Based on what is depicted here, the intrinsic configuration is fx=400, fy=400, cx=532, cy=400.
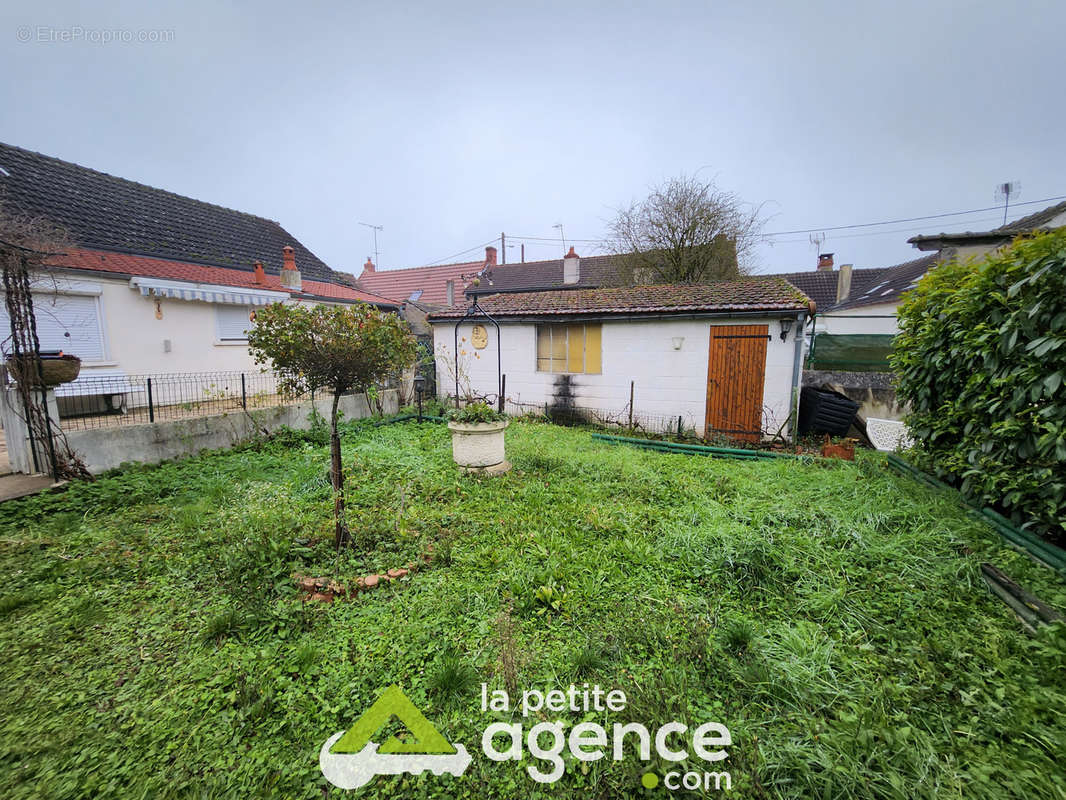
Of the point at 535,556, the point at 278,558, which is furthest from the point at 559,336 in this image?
the point at 278,558

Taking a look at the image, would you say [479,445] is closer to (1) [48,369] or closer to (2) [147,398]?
(1) [48,369]

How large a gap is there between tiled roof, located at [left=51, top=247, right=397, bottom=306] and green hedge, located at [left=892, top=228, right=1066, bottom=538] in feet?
35.8

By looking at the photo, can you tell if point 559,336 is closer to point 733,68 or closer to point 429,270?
point 733,68

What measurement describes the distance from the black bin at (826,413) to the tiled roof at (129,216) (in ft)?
52.8

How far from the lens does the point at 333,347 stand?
406 cm

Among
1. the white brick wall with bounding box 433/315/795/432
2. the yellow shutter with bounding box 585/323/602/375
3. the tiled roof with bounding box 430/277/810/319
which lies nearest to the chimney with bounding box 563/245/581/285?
the tiled roof with bounding box 430/277/810/319

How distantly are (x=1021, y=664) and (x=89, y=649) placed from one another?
5.74 metres

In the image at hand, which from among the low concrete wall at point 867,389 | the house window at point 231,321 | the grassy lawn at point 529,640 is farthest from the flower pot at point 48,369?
the low concrete wall at point 867,389

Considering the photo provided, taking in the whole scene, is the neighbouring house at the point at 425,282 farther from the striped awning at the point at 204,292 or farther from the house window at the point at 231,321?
the house window at the point at 231,321

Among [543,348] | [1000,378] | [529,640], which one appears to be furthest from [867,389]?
[529,640]

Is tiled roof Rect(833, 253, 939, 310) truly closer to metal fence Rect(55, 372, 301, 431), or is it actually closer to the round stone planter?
the round stone planter

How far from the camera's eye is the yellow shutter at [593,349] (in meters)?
10.1

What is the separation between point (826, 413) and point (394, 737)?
10051 mm

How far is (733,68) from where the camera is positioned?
11.0 meters
